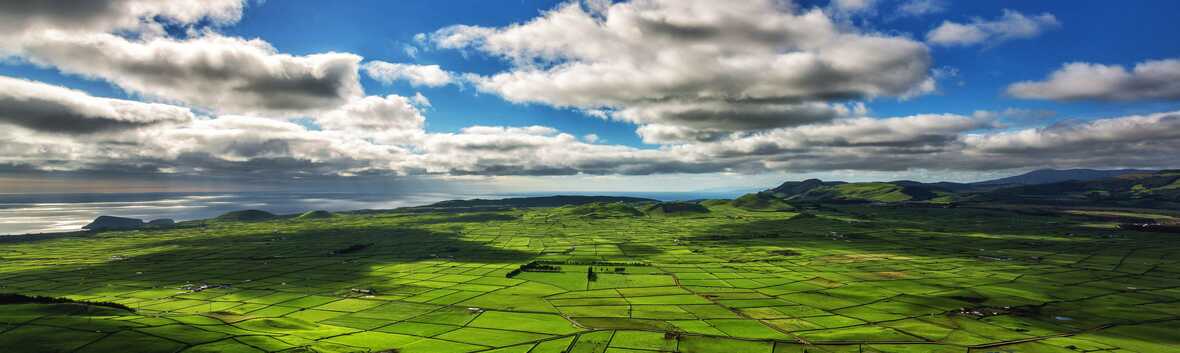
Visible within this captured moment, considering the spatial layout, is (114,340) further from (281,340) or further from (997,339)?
(997,339)

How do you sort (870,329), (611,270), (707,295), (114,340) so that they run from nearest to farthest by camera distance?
(114,340) → (870,329) → (707,295) → (611,270)

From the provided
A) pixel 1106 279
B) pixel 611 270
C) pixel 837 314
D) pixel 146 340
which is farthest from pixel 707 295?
pixel 1106 279

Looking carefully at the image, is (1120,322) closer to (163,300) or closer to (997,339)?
(997,339)

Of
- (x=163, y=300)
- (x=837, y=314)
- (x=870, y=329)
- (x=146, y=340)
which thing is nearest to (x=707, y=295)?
(x=837, y=314)

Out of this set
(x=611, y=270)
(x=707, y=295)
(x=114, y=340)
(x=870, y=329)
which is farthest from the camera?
(x=611, y=270)

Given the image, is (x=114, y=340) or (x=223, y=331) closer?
(x=114, y=340)

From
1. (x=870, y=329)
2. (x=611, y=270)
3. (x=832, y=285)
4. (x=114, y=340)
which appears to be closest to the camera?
(x=114, y=340)

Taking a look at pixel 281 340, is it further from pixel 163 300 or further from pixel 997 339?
pixel 997 339

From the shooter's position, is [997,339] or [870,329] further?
[870,329]

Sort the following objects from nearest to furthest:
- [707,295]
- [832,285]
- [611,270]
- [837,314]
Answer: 1. [837,314]
2. [707,295]
3. [832,285]
4. [611,270]
